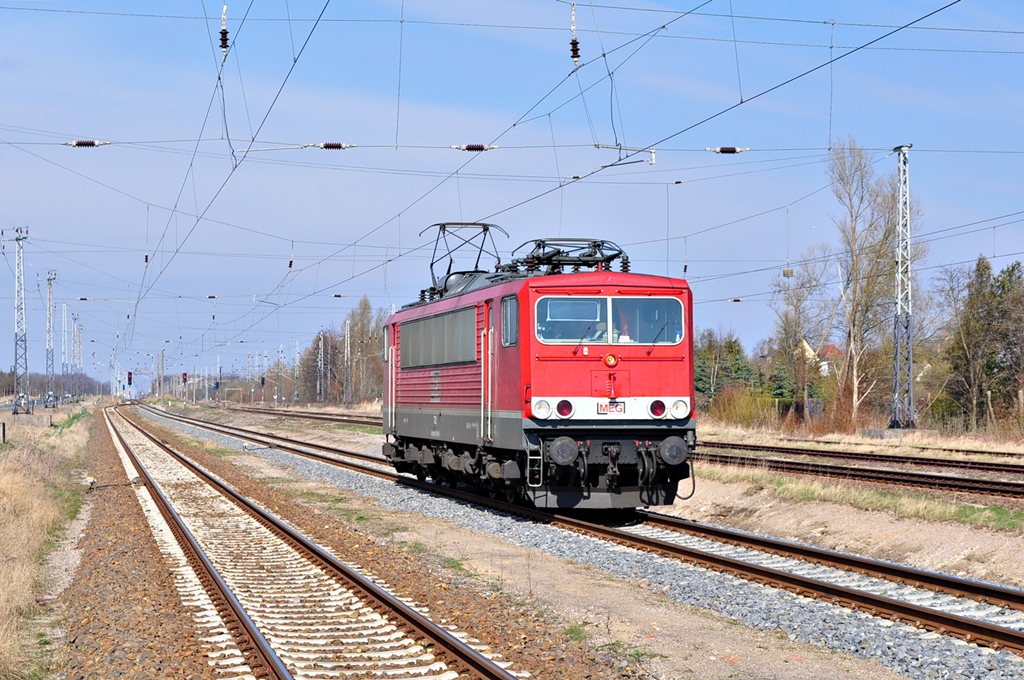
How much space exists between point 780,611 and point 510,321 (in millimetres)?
7348

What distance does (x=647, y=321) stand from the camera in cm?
1608

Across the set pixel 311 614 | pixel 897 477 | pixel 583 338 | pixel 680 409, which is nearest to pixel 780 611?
pixel 311 614

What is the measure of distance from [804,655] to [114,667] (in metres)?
5.36

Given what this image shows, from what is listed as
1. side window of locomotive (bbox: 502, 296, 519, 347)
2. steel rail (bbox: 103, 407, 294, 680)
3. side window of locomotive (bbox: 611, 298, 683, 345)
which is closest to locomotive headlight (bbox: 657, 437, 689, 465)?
side window of locomotive (bbox: 611, 298, 683, 345)

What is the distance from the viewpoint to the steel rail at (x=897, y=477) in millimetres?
17578

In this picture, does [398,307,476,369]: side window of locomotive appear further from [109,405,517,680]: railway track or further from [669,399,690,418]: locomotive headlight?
[109,405,517,680]: railway track

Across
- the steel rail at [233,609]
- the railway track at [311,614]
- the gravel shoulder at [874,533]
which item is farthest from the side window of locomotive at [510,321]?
the steel rail at [233,609]

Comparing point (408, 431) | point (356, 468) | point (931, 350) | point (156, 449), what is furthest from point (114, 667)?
point (931, 350)

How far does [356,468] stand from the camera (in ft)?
92.6

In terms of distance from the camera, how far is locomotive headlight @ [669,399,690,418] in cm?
1584

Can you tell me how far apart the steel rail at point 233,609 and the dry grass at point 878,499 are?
9432mm

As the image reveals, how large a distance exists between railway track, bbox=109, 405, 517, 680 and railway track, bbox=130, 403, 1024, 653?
147 inches

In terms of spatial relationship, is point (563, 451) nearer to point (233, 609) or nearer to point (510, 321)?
point (510, 321)

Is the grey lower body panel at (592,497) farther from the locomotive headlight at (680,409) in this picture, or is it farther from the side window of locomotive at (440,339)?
the side window of locomotive at (440,339)
